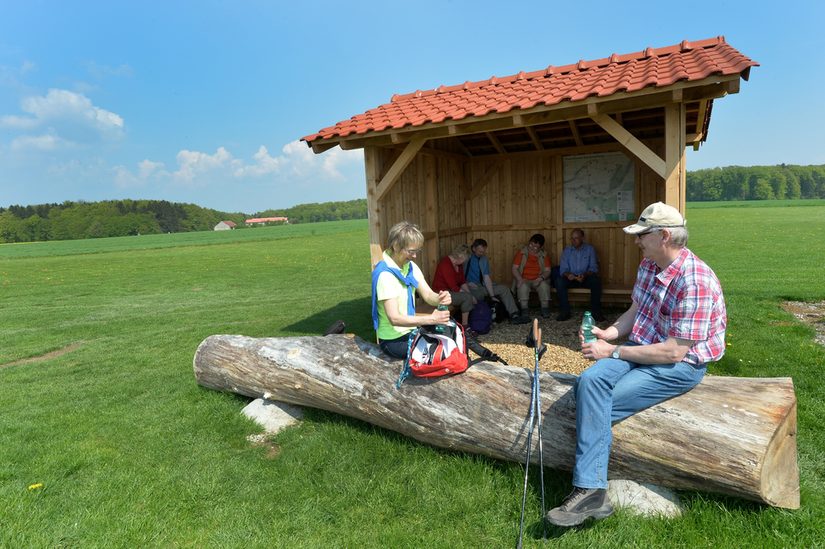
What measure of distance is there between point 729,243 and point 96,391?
21.9 m

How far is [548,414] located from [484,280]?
516 centimetres

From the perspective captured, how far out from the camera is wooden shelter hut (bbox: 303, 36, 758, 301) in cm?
565

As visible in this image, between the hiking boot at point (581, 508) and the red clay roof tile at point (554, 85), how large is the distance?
4.09 metres

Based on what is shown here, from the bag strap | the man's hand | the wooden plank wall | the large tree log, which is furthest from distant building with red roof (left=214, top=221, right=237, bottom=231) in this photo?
the man's hand

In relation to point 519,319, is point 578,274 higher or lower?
higher

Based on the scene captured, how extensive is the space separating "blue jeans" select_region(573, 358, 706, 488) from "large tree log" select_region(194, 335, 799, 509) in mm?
111

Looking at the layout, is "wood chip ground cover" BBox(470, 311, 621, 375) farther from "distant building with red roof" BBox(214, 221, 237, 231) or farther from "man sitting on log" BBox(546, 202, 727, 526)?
"distant building with red roof" BBox(214, 221, 237, 231)

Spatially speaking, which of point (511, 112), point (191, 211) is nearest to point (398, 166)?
point (511, 112)

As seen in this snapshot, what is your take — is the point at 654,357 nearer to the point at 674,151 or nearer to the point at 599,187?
the point at 674,151

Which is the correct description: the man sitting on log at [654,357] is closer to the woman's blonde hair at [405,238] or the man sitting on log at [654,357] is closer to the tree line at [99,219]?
the woman's blonde hair at [405,238]

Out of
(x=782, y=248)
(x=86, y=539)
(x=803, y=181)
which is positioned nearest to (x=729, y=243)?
(x=782, y=248)

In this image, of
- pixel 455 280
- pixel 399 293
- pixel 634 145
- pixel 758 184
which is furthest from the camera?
pixel 758 184

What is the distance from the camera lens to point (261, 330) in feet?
29.5

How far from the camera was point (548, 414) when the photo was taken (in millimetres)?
3371
